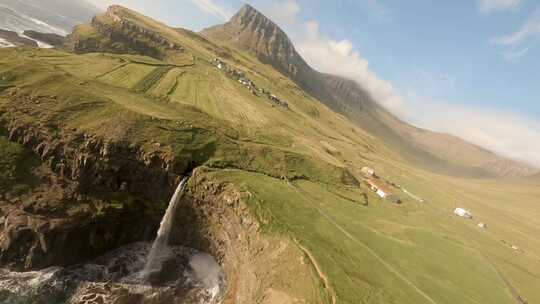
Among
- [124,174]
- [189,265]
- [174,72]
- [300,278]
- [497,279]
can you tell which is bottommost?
[189,265]

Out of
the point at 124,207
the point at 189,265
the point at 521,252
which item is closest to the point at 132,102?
the point at 124,207

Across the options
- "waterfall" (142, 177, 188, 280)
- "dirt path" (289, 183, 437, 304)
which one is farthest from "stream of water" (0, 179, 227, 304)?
"dirt path" (289, 183, 437, 304)

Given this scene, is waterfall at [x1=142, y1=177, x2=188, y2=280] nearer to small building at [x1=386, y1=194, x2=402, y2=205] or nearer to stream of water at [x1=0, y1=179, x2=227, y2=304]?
stream of water at [x1=0, y1=179, x2=227, y2=304]

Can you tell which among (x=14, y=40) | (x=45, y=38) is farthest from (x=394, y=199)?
(x=45, y=38)

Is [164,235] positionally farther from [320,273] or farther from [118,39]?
[118,39]

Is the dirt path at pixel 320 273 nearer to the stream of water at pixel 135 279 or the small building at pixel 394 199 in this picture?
the stream of water at pixel 135 279

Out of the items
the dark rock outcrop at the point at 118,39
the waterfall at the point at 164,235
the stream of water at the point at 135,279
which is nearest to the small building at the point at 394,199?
the stream of water at the point at 135,279

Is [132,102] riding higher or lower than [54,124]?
Result: higher

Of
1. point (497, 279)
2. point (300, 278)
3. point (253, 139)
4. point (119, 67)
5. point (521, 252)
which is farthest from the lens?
point (119, 67)

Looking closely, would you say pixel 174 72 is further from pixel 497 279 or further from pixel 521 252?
pixel 521 252
